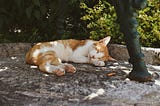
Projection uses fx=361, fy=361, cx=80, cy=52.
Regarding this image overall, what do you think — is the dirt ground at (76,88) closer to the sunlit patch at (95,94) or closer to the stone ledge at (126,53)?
the sunlit patch at (95,94)

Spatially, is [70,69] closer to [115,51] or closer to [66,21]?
[115,51]

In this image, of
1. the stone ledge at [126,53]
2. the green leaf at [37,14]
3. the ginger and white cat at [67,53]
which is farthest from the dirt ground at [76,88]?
the green leaf at [37,14]

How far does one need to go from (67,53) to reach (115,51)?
2.31ft

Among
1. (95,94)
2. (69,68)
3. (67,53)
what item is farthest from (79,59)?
(95,94)

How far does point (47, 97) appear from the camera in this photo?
327 centimetres

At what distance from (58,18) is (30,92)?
2021mm

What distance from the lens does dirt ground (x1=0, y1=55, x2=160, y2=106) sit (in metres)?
3.20

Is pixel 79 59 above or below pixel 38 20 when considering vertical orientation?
below

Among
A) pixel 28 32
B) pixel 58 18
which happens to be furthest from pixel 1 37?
pixel 58 18

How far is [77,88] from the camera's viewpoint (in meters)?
3.45

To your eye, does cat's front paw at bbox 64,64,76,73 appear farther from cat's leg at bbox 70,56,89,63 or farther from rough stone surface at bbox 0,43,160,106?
cat's leg at bbox 70,56,89,63

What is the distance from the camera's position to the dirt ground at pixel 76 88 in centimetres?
320

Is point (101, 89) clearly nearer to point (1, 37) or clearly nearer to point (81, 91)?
point (81, 91)

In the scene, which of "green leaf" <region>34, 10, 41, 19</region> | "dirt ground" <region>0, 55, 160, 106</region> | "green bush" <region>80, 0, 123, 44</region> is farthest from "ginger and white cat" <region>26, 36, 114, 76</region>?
"green leaf" <region>34, 10, 41, 19</region>
